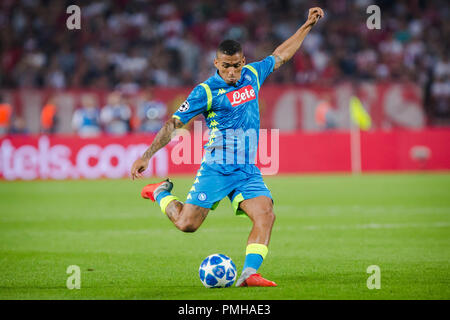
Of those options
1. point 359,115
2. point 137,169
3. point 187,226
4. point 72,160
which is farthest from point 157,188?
point 359,115

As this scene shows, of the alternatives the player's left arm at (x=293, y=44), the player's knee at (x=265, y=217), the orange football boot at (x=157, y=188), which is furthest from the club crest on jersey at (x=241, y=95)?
the orange football boot at (x=157, y=188)

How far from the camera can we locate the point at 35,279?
764cm

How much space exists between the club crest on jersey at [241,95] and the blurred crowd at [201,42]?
55.5 ft

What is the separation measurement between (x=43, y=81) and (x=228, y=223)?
46.4 ft

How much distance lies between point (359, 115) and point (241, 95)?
17.8m

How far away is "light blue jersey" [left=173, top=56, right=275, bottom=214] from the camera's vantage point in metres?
7.53

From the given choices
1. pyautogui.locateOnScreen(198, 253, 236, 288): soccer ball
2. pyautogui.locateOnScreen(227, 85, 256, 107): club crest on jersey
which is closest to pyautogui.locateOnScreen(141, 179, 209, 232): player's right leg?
pyautogui.locateOnScreen(198, 253, 236, 288): soccer ball

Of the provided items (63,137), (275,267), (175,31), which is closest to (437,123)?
(175,31)

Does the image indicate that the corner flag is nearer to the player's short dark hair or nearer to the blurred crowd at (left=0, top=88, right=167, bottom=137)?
the blurred crowd at (left=0, top=88, right=167, bottom=137)

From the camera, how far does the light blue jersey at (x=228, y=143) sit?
24.7 ft

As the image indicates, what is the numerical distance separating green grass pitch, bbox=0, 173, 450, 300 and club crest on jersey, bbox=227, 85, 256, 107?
5.98 feet

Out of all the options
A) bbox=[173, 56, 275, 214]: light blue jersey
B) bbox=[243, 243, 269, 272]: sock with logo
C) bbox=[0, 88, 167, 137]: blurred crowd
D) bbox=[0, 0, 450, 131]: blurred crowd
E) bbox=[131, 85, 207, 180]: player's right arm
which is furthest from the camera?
bbox=[0, 0, 450, 131]: blurred crowd

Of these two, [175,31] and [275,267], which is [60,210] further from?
[175,31]

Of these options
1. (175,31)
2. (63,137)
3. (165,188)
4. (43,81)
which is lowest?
(165,188)
